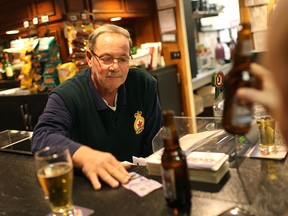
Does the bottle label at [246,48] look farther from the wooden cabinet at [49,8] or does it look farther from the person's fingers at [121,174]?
the wooden cabinet at [49,8]

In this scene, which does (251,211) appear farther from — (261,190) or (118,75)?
(118,75)

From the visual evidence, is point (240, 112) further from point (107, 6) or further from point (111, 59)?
point (107, 6)

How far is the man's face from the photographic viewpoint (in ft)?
4.64

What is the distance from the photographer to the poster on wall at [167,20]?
382cm

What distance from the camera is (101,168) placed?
928 millimetres

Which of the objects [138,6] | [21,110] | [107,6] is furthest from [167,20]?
[21,110]

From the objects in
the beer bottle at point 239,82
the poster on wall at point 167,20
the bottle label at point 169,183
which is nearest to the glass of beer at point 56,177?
the bottle label at point 169,183

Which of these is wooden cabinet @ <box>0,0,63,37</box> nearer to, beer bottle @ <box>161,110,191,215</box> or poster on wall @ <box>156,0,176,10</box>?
poster on wall @ <box>156,0,176,10</box>

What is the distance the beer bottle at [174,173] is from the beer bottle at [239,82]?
188 mm

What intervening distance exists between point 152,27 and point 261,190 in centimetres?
351

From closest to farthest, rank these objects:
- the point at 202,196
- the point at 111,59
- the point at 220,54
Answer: the point at 202,196
the point at 111,59
the point at 220,54

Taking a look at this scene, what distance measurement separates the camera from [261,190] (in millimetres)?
777

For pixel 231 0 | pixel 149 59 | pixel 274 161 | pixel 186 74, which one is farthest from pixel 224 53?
pixel 274 161

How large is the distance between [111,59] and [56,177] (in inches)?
31.8
